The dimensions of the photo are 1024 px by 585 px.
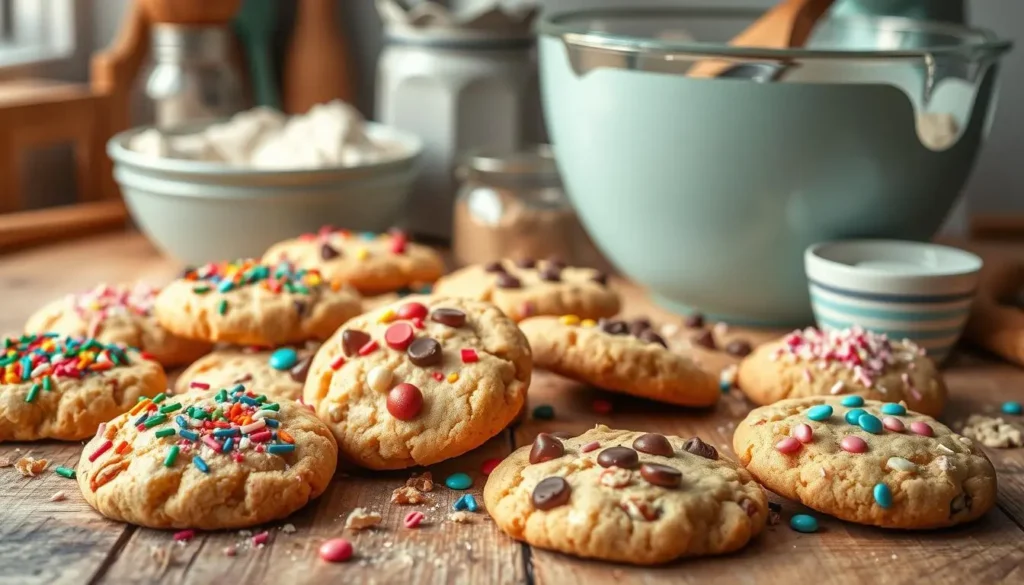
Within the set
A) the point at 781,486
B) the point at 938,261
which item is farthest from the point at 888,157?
the point at 781,486

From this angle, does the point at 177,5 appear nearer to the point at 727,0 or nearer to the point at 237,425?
the point at 727,0

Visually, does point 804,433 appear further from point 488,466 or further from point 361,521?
point 361,521

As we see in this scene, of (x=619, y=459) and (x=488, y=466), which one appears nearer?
(x=619, y=459)

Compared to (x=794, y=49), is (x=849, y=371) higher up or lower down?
lower down

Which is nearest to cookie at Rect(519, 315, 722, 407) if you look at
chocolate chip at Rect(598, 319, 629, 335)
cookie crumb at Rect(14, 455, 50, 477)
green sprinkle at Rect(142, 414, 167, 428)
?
chocolate chip at Rect(598, 319, 629, 335)

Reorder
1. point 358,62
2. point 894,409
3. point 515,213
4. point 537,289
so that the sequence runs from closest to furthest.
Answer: point 894,409, point 537,289, point 515,213, point 358,62

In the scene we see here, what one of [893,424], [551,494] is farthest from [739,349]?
[551,494]
